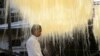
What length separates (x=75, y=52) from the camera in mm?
6586

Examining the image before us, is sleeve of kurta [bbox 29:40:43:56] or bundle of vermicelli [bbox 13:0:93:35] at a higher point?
bundle of vermicelli [bbox 13:0:93:35]

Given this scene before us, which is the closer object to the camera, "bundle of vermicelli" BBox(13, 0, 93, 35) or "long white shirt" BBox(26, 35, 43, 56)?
"long white shirt" BBox(26, 35, 43, 56)

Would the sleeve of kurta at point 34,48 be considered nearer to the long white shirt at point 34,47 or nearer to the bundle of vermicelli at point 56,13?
the long white shirt at point 34,47

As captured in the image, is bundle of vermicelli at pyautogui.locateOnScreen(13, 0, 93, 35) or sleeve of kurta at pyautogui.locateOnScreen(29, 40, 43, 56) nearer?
sleeve of kurta at pyautogui.locateOnScreen(29, 40, 43, 56)

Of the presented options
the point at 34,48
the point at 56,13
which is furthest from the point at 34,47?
the point at 56,13

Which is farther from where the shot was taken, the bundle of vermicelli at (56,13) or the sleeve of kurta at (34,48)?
the bundle of vermicelli at (56,13)

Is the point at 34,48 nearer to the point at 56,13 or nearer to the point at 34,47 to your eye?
the point at 34,47

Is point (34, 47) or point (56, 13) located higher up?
point (56, 13)

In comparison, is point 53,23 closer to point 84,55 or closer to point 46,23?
point 46,23

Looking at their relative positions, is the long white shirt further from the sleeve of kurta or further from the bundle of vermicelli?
the bundle of vermicelli

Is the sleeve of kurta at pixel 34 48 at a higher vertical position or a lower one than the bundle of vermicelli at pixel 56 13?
lower

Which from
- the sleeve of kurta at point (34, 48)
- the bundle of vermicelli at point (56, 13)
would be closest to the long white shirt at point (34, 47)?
the sleeve of kurta at point (34, 48)

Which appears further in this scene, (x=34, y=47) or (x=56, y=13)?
(x=56, y=13)

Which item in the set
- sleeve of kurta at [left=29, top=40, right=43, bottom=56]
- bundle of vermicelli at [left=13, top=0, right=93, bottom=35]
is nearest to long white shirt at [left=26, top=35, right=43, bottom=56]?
sleeve of kurta at [left=29, top=40, right=43, bottom=56]
